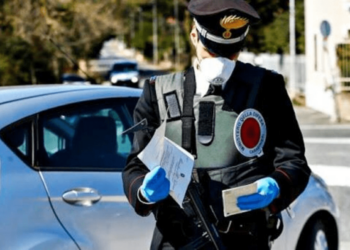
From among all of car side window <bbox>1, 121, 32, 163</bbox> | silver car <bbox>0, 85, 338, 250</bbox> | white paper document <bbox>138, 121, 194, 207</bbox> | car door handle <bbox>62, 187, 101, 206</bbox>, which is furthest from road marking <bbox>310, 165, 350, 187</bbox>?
white paper document <bbox>138, 121, 194, 207</bbox>

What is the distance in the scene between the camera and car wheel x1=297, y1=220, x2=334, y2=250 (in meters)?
5.47

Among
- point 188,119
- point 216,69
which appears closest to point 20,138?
point 188,119

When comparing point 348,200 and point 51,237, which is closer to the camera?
point 51,237

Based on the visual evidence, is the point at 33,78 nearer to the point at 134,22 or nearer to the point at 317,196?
the point at 317,196

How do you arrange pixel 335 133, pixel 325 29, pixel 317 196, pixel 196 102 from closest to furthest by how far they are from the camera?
A: 1. pixel 196 102
2. pixel 317 196
3. pixel 335 133
4. pixel 325 29

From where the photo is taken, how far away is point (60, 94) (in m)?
4.65

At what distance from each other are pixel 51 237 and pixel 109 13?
50.6m

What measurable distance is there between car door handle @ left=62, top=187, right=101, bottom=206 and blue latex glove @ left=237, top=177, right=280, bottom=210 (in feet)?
4.66

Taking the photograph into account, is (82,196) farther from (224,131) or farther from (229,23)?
(229,23)

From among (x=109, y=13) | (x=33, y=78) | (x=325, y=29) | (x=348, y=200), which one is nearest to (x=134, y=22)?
(x=109, y=13)

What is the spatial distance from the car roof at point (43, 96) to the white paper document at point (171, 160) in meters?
1.36

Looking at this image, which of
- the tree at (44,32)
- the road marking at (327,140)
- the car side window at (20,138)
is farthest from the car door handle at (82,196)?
the tree at (44,32)

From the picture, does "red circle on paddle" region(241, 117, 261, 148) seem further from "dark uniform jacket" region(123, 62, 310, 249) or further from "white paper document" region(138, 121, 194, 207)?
"white paper document" region(138, 121, 194, 207)

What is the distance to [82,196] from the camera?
173 inches
